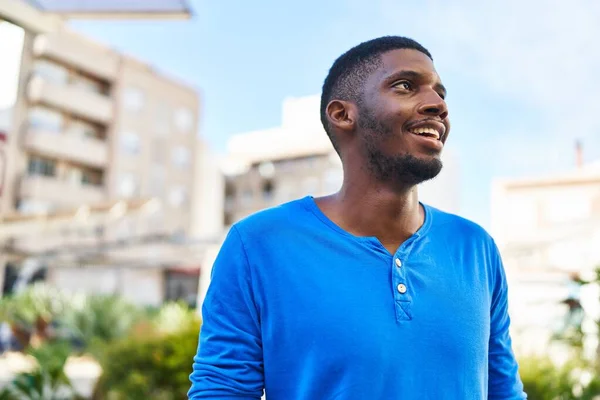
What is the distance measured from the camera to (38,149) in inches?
1231

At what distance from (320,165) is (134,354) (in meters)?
38.7

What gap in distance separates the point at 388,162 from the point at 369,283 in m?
0.27

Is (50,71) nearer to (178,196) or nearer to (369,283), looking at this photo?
(178,196)

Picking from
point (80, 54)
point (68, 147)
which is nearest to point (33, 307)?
point (68, 147)

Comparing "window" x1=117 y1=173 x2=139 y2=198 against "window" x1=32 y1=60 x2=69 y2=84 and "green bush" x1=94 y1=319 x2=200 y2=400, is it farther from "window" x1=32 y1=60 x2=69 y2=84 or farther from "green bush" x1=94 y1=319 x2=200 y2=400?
"green bush" x1=94 y1=319 x2=200 y2=400

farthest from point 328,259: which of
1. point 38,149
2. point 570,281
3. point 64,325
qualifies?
point 38,149

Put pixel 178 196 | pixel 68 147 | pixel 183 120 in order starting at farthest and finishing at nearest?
1. pixel 183 120
2. pixel 178 196
3. pixel 68 147

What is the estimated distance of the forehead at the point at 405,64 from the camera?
1432 millimetres

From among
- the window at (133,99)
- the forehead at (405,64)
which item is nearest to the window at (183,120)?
the window at (133,99)

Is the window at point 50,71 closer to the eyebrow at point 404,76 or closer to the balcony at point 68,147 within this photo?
the balcony at point 68,147

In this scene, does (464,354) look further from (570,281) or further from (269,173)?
(269,173)

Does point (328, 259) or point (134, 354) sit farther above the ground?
point (328, 259)

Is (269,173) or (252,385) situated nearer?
(252,385)

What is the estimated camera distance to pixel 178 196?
39594 mm
